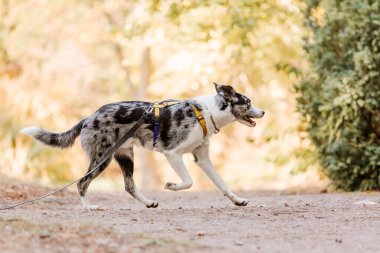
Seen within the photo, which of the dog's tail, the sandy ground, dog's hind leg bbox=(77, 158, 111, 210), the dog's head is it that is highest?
the dog's head

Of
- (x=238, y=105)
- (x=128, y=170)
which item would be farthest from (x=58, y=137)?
(x=238, y=105)

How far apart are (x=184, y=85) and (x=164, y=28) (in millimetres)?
1812

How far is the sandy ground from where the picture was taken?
5230 mm

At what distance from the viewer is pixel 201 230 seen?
20.3 feet

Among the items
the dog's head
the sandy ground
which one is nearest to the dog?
the dog's head

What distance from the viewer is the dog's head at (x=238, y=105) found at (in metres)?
8.09

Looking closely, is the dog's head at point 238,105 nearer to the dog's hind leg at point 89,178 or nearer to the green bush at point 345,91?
the dog's hind leg at point 89,178

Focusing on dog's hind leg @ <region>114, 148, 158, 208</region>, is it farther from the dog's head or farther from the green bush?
the green bush

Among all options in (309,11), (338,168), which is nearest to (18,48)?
(309,11)

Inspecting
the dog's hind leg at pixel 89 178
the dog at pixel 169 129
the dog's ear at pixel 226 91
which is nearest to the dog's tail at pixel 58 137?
the dog at pixel 169 129

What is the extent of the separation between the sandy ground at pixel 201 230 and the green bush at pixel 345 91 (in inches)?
120

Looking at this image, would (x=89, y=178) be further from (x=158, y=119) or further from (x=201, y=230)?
(x=201, y=230)

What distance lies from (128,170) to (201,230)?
2.44 m

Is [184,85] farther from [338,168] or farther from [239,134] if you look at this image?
[338,168]
